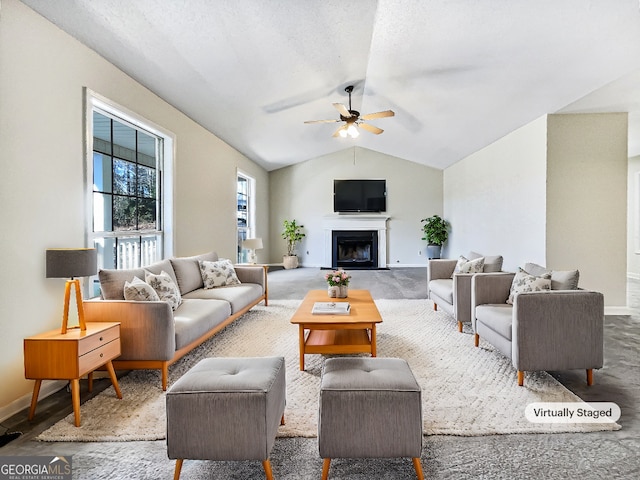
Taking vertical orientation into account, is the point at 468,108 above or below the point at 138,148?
above

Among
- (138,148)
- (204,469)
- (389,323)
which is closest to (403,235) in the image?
(389,323)

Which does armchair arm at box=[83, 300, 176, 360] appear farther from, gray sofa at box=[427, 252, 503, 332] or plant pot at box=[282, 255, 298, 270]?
plant pot at box=[282, 255, 298, 270]

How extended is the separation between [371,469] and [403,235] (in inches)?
358

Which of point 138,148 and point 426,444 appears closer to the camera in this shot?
point 426,444

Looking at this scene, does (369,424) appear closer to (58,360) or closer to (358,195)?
(58,360)

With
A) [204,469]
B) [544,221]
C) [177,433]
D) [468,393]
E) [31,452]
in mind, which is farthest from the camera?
[544,221]

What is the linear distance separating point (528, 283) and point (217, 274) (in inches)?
133

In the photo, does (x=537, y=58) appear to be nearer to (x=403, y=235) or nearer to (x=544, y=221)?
(x=544, y=221)

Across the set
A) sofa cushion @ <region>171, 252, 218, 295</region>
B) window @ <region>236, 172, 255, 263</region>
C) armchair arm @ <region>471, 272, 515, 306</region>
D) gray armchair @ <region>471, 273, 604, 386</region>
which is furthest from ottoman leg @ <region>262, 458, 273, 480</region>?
window @ <region>236, 172, 255, 263</region>

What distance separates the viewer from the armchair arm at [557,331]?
8.91 ft

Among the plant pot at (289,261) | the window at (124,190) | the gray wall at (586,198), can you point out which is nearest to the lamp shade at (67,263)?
the window at (124,190)

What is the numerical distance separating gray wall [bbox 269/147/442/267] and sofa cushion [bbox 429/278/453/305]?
5368 millimetres

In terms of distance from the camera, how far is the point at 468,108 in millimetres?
5574

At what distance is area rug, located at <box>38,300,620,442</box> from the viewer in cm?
217
